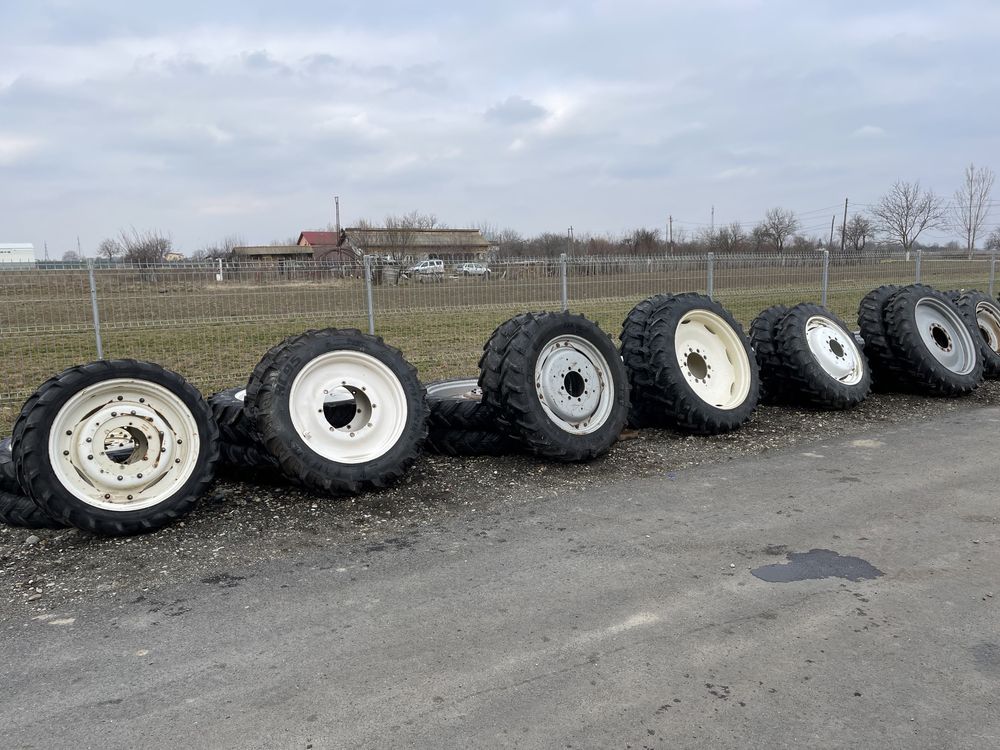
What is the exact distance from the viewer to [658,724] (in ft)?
9.41

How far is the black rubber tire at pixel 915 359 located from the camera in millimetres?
8789

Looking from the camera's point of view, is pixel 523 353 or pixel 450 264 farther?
pixel 450 264

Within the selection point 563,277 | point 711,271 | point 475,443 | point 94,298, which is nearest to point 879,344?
point 563,277

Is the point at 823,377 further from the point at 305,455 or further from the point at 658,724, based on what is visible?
the point at 658,724

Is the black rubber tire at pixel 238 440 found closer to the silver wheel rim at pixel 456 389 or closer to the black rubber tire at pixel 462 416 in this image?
the black rubber tire at pixel 462 416

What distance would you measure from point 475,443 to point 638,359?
1988 millimetres

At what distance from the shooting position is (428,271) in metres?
11.4

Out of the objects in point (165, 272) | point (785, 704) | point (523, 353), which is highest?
point (165, 272)

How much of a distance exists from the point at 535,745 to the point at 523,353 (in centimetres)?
394

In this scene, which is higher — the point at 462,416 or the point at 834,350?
the point at 834,350

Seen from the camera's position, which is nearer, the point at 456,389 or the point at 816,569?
the point at 816,569

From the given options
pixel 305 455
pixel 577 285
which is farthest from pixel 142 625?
pixel 577 285

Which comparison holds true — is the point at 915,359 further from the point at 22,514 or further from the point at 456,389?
the point at 22,514

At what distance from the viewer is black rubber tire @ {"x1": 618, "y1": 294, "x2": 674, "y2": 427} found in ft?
24.7
